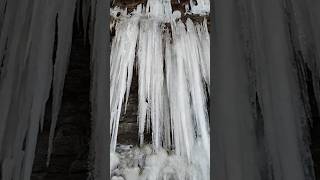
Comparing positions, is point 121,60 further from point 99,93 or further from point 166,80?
point 99,93

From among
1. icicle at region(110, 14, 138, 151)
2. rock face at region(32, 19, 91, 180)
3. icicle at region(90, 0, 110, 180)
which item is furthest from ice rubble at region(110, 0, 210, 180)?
icicle at region(90, 0, 110, 180)

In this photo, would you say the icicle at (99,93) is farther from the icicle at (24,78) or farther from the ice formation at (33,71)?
the icicle at (24,78)

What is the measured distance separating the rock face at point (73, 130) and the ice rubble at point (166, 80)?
276cm

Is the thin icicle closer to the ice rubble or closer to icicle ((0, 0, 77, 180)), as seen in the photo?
icicle ((0, 0, 77, 180))

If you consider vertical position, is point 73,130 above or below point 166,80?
below

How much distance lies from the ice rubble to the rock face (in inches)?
109

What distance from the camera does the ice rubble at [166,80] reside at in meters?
4.56

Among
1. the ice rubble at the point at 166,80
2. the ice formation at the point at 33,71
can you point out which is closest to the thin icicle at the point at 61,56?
the ice formation at the point at 33,71

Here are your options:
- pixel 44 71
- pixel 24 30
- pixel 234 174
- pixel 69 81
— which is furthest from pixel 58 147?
pixel 234 174

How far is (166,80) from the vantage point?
4641mm

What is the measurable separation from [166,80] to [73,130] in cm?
292

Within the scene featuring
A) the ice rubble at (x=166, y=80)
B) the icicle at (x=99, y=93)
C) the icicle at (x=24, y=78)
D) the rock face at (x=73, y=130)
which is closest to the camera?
the icicle at (x=24, y=78)

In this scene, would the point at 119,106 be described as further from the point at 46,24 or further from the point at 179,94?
the point at 46,24

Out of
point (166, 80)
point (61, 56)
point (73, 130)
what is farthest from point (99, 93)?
point (166, 80)
